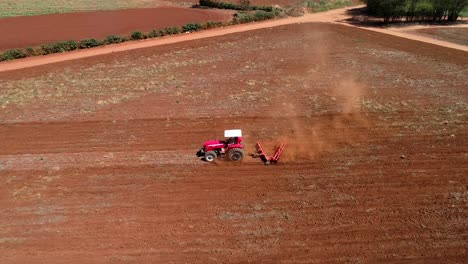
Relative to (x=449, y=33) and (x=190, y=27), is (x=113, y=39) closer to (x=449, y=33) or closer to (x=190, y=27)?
(x=190, y=27)

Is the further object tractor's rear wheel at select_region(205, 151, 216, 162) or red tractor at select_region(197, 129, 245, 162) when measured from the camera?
tractor's rear wheel at select_region(205, 151, 216, 162)

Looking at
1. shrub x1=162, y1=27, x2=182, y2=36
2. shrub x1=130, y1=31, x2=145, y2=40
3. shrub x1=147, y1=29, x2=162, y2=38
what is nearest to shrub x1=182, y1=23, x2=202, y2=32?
shrub x1=162, y1=27, x2=182, y2=36

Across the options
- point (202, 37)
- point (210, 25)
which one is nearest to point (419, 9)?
point (210, 25)

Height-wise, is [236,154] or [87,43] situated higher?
[87,43]

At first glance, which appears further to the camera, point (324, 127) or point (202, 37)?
point (202, 37)

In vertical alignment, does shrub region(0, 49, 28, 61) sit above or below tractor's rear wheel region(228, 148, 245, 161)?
above

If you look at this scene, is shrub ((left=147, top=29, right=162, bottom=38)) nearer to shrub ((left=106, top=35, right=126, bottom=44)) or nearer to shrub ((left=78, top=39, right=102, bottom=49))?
shrub ((left=106, top=35, right=126, bottom=44))

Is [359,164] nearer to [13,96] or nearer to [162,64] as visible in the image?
[162,64]

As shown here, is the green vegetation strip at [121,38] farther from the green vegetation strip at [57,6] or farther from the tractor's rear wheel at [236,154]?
the tractor's rear wheel at [236,154]
